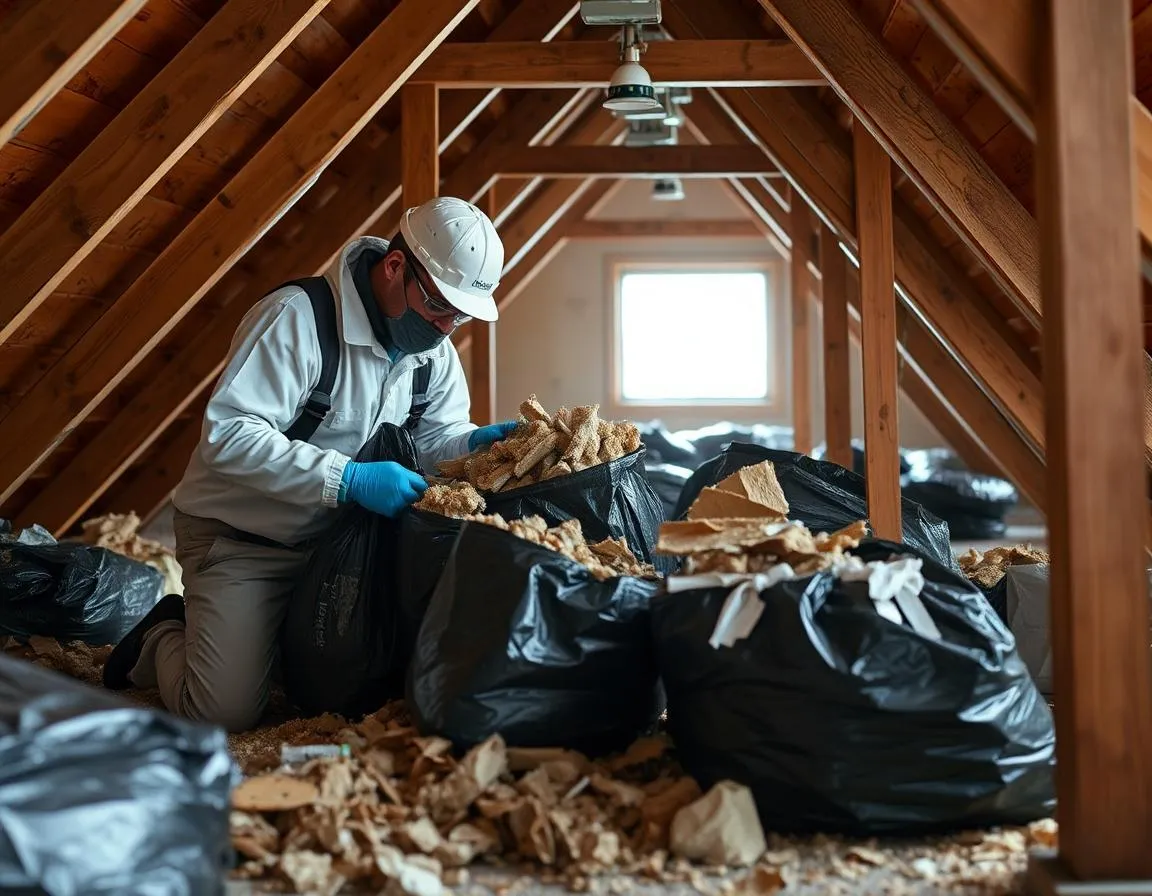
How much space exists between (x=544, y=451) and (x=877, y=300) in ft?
4.96

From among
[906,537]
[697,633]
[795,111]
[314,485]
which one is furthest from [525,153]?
[697,633]

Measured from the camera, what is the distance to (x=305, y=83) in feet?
13.6

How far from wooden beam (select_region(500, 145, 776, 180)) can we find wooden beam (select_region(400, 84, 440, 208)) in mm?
1483

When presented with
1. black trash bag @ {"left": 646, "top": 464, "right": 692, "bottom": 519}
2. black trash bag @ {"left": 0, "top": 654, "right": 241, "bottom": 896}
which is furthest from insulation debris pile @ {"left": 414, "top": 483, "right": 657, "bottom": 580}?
black trash bag @ {"left": 646, "top": 464, "right": 692, "bottom": 519}

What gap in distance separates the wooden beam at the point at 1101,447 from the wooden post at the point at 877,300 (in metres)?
2.07

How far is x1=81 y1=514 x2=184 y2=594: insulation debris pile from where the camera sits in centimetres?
443

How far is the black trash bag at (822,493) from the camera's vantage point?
3686mm

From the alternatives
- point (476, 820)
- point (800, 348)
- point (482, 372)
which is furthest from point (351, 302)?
point (800, 348)

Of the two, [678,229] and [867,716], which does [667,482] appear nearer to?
[867,716]

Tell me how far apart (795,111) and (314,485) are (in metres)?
2.46

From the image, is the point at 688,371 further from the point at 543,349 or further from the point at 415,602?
the point at 415,602

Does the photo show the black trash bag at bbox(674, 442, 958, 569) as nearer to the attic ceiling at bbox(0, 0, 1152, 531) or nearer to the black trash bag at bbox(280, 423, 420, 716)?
the attic ceiling at bbox(0, 0, 1152, 531)

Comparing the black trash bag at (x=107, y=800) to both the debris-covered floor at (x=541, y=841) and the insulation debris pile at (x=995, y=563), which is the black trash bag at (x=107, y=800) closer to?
the debris-covered floor at (x=541, y=841)

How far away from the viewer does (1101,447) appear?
1840 millimetres
